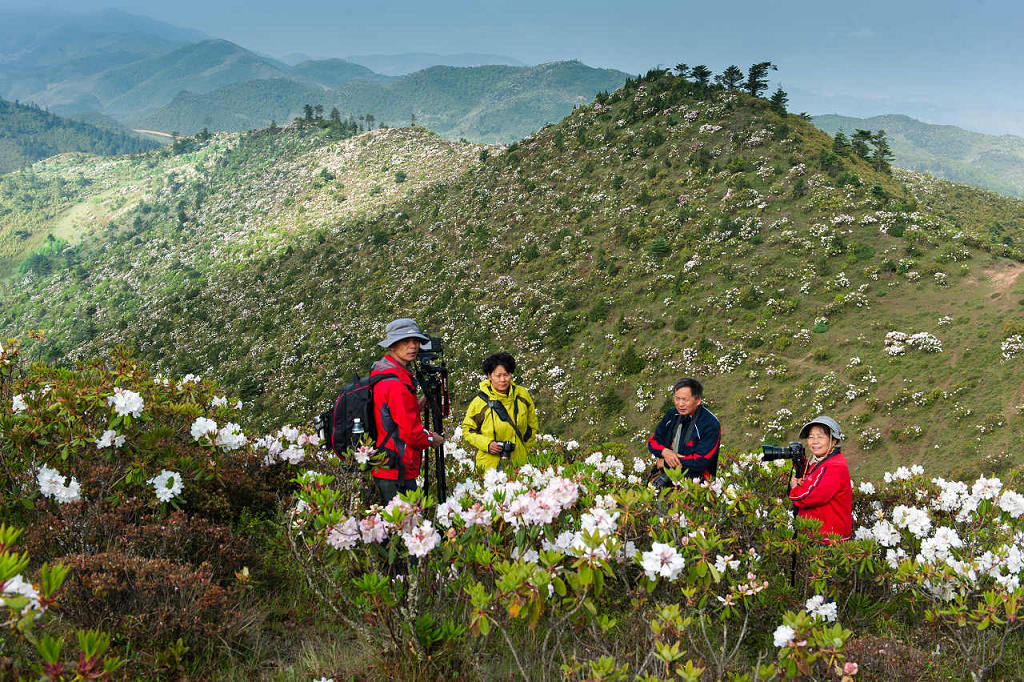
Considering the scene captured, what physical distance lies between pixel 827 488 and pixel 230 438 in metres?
5.35

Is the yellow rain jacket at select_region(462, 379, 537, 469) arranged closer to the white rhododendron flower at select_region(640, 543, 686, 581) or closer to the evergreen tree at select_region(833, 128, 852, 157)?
the white rhododendron flower at select_region(640, 543, 686, 581)

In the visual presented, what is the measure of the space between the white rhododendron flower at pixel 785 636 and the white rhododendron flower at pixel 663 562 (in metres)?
0.49

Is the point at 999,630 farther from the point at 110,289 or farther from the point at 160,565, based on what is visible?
the point at 110,289

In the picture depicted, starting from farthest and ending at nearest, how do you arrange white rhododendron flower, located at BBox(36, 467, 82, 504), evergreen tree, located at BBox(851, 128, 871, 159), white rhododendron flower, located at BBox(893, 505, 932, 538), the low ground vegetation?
evergreen tree, located at BBox(851, 128, 871, 159) → white rhododendron flower, located at BBox(893, 505, 932, 538) → white rhododendron flower, located at BBox(36, 467, 82, 504) → the low ground vegetation

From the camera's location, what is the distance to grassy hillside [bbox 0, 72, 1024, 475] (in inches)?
838

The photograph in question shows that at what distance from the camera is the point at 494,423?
18.8ft

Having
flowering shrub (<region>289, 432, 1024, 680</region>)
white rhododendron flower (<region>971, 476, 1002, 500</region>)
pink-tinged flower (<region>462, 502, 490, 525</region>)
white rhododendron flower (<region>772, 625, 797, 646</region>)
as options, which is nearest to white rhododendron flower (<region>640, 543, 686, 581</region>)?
flowering shrub (<region>289, 432, 1024, 680</region>)

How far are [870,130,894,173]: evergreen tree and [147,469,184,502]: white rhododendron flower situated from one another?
51.5 metres

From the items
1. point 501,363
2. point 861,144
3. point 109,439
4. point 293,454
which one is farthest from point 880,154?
point 109,439

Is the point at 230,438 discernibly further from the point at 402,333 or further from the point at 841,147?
the point at 841,147

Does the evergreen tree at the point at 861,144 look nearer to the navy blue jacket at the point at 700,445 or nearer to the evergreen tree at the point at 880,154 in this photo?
the evergreen tree at the point at 880,154

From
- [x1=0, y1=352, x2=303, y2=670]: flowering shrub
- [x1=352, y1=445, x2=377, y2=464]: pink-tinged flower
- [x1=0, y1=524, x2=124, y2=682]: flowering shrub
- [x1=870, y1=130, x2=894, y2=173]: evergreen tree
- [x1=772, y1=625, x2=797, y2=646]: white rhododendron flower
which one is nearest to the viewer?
[x1=0, y1=524, x2=124, y2=682]: flowering shrub

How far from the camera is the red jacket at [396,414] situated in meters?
4.10

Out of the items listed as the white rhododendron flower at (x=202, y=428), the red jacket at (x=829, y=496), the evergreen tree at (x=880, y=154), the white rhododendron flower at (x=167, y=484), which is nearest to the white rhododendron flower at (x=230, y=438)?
the white rhododendron flower at (x=202, y=428)
